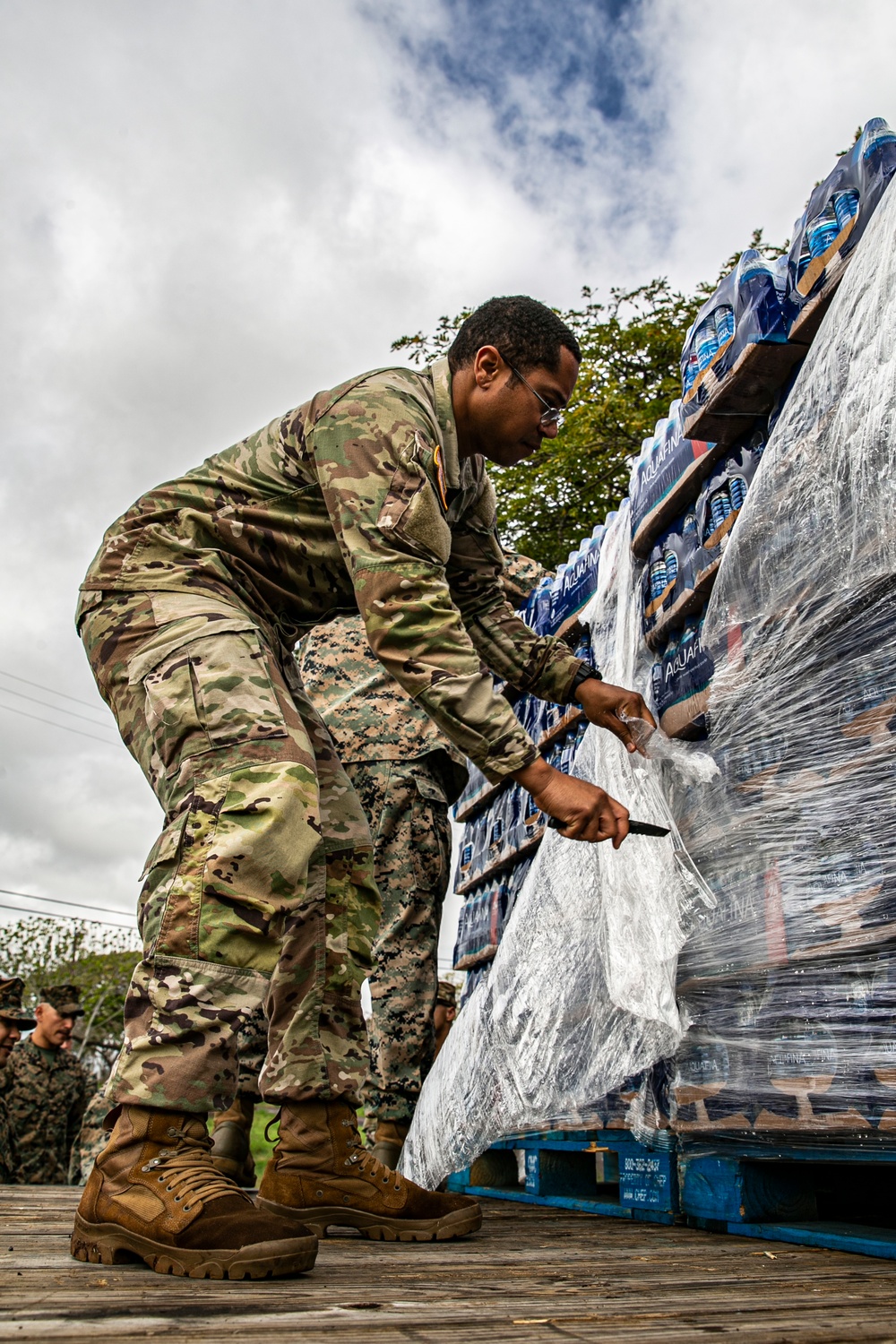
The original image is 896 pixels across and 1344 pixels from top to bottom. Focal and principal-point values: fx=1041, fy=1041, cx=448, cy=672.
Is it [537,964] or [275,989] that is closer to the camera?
[275,989]

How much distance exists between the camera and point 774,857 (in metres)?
2.09

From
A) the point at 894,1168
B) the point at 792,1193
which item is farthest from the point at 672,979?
the point at 894,1168

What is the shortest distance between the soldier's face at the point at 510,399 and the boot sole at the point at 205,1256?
5.55ft

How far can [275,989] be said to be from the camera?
229 centimetres

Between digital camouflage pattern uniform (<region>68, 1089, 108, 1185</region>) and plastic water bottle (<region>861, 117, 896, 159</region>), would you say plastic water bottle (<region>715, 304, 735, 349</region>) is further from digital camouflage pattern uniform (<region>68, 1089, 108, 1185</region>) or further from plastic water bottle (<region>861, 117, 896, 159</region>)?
digital camouflage pattern uniform (<region>68, 1089, 108, 1185</region>)

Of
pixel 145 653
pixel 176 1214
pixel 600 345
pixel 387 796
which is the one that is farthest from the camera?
pixel 600 345

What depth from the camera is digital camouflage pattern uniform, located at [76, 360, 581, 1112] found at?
169 cm

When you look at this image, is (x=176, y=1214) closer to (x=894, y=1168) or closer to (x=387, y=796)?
(x=894, y=1168)

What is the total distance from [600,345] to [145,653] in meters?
13.0

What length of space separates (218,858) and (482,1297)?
2.48 feet

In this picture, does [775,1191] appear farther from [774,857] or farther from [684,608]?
[684,608]

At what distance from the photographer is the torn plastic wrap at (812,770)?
180 centimetres

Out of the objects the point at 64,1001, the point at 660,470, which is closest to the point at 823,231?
the point at 660,470

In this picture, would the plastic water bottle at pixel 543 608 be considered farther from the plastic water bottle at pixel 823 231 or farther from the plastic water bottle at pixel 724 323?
the plastic water bottle at pixel 823 231
